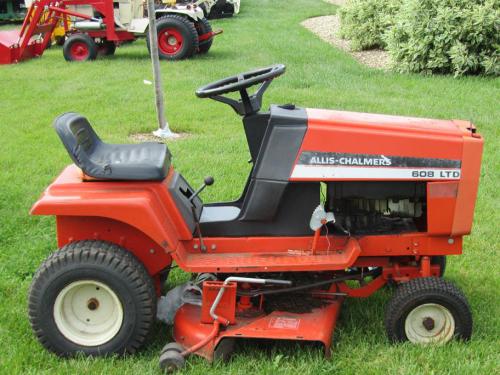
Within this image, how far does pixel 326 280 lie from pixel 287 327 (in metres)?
0.33

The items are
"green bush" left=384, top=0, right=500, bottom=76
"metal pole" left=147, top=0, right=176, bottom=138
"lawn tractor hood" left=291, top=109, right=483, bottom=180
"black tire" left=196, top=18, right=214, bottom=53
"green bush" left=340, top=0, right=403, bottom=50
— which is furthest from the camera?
"green bush" left=340, top=0, right=403, bottom=50

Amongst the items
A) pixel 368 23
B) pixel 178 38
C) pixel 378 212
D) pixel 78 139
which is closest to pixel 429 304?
pixel 378 212

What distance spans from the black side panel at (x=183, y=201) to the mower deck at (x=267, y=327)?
1.45 ft

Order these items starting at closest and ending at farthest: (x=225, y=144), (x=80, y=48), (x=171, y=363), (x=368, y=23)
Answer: (x=171, y=363)
(x=225, y=144)
(x=80, y=48)
(x=368, y=23)

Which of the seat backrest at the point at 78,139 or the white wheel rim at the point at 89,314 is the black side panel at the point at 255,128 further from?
the white wheel rim at the point at 89,314

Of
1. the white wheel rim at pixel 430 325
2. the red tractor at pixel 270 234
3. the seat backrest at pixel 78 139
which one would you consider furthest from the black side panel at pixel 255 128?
the white wheel rim at pixel 430 325

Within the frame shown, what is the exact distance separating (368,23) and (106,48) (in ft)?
15.4

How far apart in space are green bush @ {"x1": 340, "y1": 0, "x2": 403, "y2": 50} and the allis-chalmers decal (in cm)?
983

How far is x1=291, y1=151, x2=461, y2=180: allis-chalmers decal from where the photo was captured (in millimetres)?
3453

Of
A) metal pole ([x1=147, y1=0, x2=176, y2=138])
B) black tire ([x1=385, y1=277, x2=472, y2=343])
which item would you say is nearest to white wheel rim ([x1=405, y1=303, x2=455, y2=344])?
black tire ([x1=385, y1=277, x2=472, y2=343])

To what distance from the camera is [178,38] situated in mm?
12359

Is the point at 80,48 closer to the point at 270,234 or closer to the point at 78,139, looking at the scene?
the point at 78,139

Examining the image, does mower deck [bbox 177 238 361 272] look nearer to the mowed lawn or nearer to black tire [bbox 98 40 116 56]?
the mowed lawn

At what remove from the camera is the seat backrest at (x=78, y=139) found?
3.51 metres
